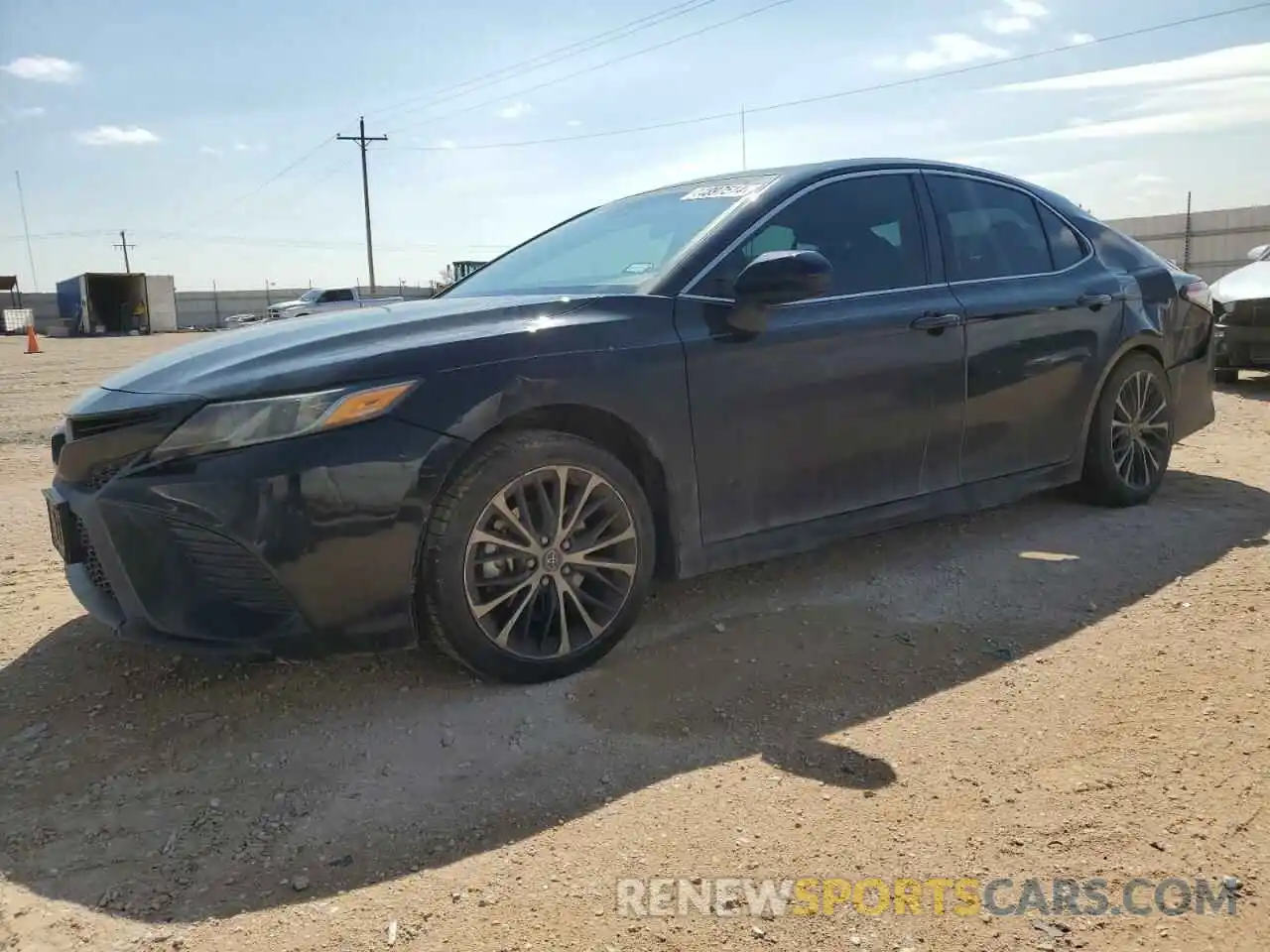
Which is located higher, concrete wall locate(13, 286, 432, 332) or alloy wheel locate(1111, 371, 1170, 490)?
concrete wall locate(13, 286, 432, 332)

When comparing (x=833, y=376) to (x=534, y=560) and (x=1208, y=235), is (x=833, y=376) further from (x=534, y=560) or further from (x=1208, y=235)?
(x=1208, y=235)

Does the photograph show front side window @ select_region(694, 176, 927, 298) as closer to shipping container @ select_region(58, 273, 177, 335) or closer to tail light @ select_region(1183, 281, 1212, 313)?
tail light @ select_region(1183, 281, 1212, 313)

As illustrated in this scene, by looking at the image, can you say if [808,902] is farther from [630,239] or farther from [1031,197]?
[1031,197]

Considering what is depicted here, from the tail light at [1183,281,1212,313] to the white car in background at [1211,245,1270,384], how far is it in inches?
163

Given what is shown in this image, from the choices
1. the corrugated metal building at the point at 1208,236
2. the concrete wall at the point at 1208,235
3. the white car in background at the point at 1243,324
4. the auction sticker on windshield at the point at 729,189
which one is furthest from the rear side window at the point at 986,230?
the corrugated metal building at the point at 1208,236

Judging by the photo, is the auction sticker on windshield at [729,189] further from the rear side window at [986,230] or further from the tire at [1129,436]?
the tire at [1129,436]

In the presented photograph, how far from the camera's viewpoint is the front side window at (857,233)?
352cm

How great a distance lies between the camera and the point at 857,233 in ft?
12.3

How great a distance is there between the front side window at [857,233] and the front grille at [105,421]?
191cm

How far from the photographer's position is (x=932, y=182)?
4.02 metres

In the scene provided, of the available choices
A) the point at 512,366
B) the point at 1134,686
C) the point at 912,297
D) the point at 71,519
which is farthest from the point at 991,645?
the point at 71,519

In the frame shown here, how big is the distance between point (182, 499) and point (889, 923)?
1959 mm

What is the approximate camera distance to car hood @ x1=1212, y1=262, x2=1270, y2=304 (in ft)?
29.2

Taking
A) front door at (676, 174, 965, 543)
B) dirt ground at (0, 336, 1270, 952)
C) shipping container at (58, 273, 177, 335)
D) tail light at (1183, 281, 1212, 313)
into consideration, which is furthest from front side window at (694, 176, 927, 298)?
shipping container at (58, 273, 177, 335)
